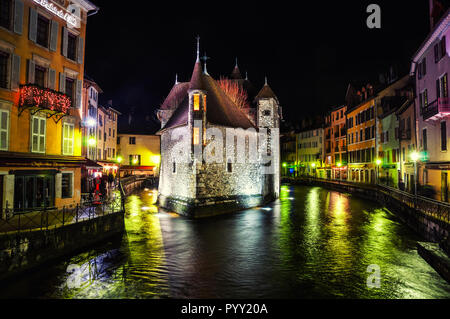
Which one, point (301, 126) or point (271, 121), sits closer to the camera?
point (271, 121)

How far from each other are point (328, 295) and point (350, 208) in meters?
19.0

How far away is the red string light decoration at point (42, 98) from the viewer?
14195mm

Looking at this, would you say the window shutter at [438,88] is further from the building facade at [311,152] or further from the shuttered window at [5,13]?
the building facade at [311,152]

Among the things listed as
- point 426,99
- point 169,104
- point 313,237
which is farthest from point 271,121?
point 313,237

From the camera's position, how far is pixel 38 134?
15.1m

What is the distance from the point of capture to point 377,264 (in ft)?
37.7

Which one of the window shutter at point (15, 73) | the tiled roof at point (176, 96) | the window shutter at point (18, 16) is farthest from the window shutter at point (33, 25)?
the tiled roof at point (176, 96)

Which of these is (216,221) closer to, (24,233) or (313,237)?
(313,237)

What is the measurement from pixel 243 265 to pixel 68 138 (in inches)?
471

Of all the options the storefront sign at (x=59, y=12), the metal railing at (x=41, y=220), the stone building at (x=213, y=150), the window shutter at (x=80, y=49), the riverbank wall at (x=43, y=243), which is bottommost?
the riverbank wall at (x=43, y=243)

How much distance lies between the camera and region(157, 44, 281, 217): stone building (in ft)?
70.8

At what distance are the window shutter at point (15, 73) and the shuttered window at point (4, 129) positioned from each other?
52.4 inches

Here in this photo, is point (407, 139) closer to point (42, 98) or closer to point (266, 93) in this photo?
point (266, 93)
